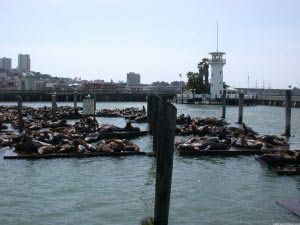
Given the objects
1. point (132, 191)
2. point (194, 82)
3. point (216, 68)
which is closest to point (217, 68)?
point (216, 68)

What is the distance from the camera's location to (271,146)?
21.8m

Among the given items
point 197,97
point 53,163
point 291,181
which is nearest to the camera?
point 291,181

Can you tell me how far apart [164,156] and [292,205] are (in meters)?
4.31

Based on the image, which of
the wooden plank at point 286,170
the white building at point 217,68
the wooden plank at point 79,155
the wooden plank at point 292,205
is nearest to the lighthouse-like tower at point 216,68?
the white building at point 217,68

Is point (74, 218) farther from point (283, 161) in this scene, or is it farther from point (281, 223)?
point (283, 161)

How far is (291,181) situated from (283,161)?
220 cm

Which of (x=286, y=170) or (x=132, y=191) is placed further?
(x=286, y=170)

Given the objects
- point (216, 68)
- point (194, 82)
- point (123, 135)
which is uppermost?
point (216, 68)

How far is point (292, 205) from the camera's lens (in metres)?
12.2

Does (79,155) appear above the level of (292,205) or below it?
above

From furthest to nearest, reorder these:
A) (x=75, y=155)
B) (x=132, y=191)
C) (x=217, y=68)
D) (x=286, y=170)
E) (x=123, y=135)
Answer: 1. (x=217, y=68)
2. (x=123, y=135)
3. (x=75, y=155)
4. (x=286, y=170)
5. (x=132, y=191)

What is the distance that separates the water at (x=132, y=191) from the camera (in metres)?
11.8

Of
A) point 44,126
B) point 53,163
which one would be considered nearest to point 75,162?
point 53,163

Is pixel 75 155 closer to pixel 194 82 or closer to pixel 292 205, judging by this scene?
pixel 292 205
